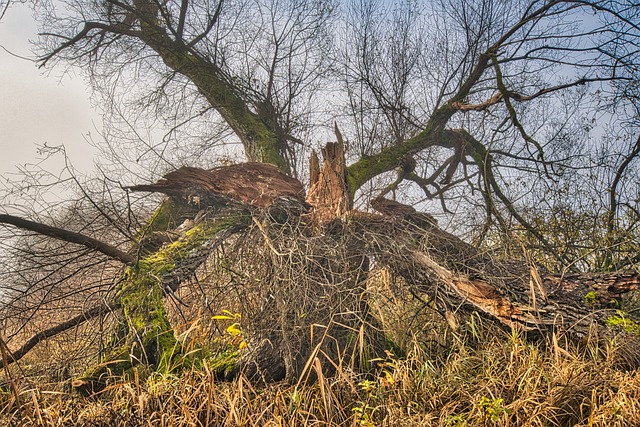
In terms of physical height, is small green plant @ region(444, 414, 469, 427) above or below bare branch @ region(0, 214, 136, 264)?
below

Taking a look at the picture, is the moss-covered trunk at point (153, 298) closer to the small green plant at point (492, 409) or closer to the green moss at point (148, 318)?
the green moss at point (148, 318)

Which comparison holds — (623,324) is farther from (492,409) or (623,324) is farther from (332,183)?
(332,183)

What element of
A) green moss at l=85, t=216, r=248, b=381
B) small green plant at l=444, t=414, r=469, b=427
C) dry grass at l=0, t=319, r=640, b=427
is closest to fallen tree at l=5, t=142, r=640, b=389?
green moss at l=85, t=216, r=248, b=381

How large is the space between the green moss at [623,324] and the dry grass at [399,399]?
218mm

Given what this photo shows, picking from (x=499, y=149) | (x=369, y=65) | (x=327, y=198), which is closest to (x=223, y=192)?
(x=327, y=198)

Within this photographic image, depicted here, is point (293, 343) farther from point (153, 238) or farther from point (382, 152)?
point (382, 152)

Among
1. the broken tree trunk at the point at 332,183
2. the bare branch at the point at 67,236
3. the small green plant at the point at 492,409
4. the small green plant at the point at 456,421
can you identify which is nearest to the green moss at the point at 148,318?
the bare branch at the point at 67,236

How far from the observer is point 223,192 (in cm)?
559

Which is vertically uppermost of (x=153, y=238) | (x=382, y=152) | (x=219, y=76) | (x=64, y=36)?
(x=64, y=36)

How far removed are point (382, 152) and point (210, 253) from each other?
380 cm

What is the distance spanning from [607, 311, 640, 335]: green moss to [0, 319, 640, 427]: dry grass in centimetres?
22

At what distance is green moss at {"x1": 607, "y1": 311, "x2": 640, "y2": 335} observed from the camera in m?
4.21

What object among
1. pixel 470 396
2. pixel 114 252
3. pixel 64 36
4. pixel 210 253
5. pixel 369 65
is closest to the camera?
pixel 470 396

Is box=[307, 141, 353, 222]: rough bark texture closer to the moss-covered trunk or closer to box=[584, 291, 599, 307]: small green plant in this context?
the moss-covered trunk
